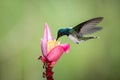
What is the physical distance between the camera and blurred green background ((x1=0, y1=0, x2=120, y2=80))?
184 centimetres

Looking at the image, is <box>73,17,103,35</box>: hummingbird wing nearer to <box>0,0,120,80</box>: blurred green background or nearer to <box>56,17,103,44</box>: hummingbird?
<box>56,17,103,44</box>: hummingbird

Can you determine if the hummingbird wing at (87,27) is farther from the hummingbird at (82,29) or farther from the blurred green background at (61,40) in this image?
the blurred green background at (61,40)

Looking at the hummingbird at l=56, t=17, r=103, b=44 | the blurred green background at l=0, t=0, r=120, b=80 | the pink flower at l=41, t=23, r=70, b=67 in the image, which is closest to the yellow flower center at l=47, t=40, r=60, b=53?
the pink flower at l=41, t=23, r=70, b=67

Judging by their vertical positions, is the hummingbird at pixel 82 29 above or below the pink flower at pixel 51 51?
above

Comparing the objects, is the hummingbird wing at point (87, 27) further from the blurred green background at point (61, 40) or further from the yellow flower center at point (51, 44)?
the blurred green background at point (61, 40)

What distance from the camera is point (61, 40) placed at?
1916 millimetres

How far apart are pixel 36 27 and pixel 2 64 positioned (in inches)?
13.2

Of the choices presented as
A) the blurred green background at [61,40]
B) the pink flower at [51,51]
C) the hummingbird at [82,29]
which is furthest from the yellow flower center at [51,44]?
the blurred green background at [61,40]

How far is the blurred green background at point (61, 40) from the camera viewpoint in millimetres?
1837

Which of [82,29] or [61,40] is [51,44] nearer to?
[82,29]

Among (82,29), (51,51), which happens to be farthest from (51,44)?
(82,29)

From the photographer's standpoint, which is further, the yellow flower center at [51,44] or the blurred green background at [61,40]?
the blurred green background at [61,40]

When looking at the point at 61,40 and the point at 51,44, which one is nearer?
the point at 51,44

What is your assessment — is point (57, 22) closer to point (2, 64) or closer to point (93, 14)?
point (93, 14)
